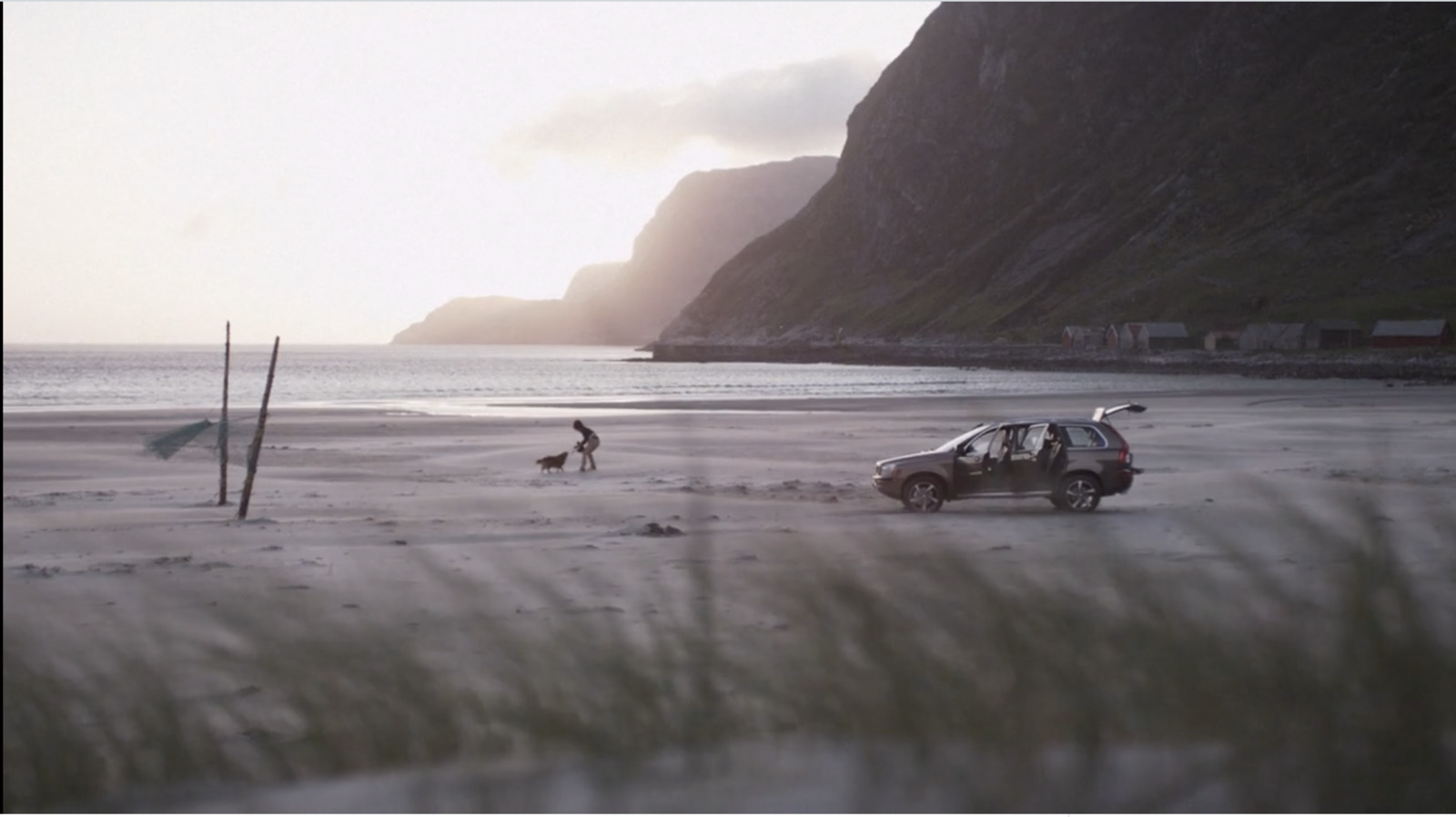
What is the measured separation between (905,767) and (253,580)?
1.31m

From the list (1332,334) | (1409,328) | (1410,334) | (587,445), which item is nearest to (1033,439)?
(587,445)

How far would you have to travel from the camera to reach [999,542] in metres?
15.4

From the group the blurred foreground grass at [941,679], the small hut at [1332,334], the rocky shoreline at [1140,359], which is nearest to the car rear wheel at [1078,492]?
the blurred foreground grass at [941,679]

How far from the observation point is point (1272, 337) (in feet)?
436

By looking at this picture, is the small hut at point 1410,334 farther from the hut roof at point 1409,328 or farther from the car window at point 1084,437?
the car window at point 1084,437

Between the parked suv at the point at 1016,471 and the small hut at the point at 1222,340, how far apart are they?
128057 millimetres

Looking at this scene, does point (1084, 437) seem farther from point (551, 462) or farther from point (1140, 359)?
point (1140, 359)

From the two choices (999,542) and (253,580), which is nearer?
(253,580)

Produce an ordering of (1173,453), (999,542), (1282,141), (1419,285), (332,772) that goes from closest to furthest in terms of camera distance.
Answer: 1. (332,772)
2. (999,542)
3. (1173,453)
4. (1419,285)
5. (1282,141)

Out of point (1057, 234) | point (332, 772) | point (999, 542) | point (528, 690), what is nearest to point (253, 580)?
point (332, 772)

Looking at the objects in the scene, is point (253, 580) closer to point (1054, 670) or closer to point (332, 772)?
point (332, 772)

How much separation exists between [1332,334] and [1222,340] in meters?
12.3

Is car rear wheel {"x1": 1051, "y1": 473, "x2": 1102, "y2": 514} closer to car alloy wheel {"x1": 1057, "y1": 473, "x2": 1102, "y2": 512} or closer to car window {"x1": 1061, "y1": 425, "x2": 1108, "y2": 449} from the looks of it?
car alloy wheel {"x1": 1057, "y1": 473, "x2": 1102, "y2": 512}

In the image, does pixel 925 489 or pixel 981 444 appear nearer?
pixel 925 489
